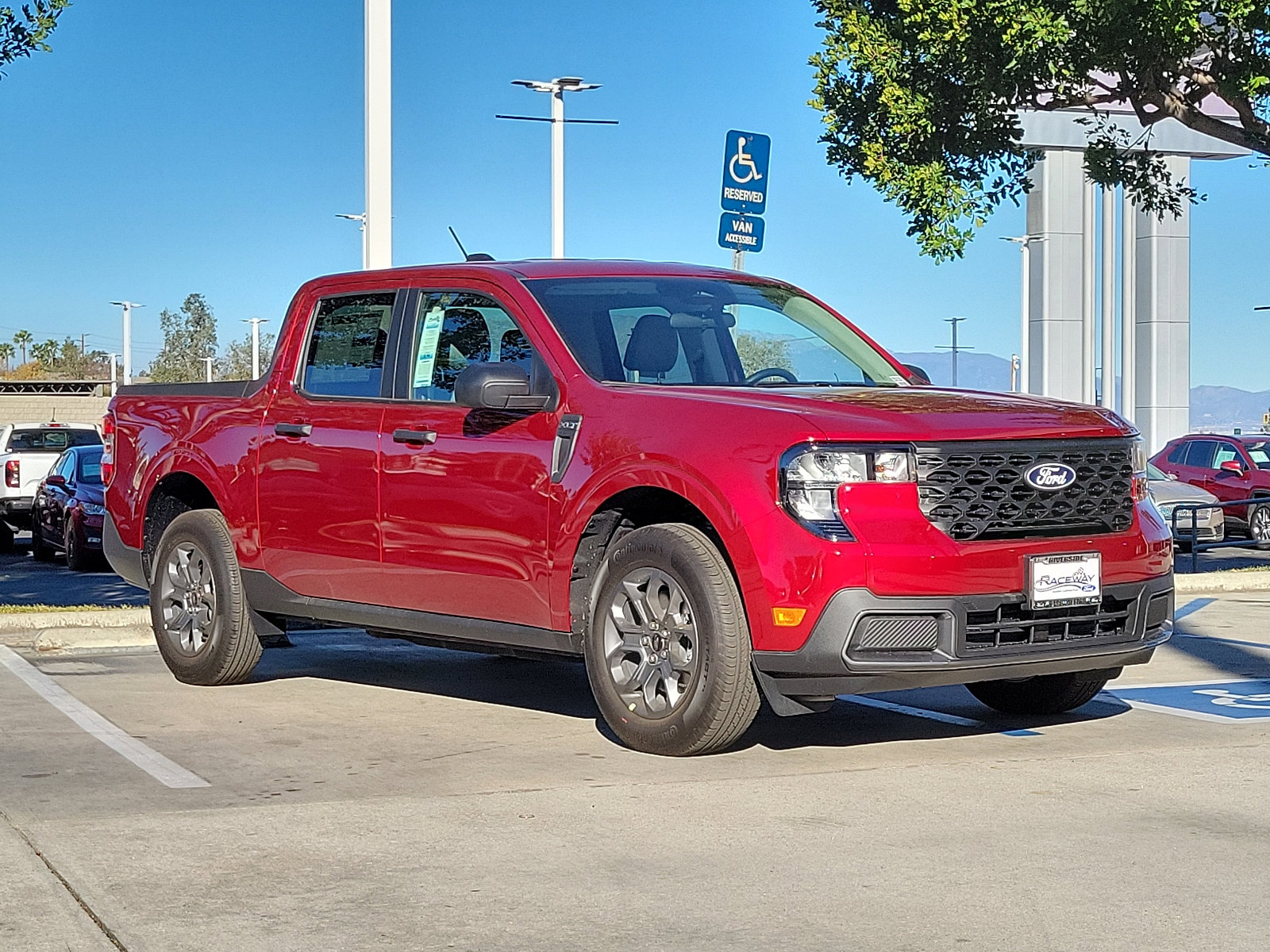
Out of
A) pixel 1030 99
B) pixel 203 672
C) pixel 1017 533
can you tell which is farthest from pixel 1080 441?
pixel 1030 99

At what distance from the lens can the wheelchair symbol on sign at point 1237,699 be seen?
8.35 metres

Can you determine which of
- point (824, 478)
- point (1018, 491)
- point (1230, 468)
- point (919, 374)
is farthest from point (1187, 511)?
point (824, 478)

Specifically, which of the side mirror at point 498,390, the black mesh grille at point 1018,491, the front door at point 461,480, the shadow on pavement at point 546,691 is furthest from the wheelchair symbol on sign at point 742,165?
the black mesh grille at point 1018,491

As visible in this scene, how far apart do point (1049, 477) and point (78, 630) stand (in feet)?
21.0

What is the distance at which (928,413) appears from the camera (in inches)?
259

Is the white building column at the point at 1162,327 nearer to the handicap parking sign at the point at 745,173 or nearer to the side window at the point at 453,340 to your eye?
the handicap parking sign at the point at 745,173

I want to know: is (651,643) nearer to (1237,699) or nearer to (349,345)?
(349,345)

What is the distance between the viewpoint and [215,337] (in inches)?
5733

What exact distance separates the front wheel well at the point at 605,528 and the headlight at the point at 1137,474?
1769mm

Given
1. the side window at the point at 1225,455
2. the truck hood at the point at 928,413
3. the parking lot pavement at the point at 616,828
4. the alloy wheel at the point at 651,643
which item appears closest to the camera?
the parking lot pavement at the point at 616,828

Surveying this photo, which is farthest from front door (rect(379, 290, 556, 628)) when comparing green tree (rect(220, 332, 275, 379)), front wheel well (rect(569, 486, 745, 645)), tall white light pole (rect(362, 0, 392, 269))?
green tree (rect(220, 332, 275, 379))

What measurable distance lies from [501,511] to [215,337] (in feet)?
468

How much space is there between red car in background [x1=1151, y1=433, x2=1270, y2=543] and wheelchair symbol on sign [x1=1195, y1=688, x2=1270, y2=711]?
17.9 m

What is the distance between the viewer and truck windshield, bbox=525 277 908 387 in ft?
24.6
